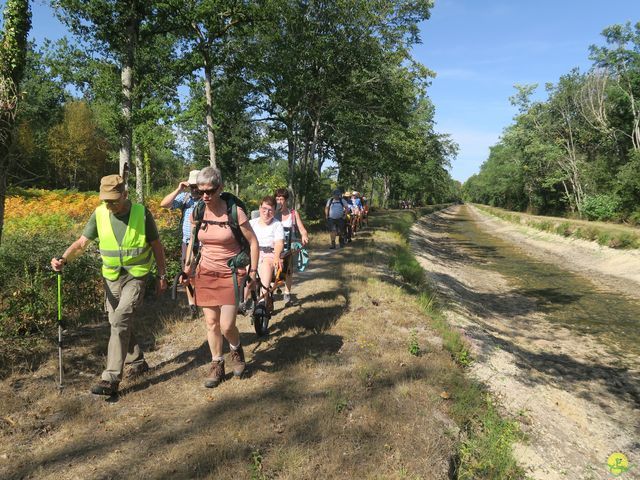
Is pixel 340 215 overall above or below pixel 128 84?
below

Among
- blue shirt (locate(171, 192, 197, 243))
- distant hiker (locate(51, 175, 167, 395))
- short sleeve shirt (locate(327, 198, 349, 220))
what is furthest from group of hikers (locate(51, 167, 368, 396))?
short sleeve shirt (locate(327, 198, 349, 220))

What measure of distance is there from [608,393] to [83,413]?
8.68 metres

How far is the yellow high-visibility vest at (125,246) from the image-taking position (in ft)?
13.8

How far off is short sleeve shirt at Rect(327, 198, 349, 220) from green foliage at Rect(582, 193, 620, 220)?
2744 centimetres

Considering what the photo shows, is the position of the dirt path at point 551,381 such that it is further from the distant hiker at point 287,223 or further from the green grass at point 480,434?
the distant hiker at point 287,223

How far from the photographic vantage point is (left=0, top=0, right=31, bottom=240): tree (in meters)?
4.82

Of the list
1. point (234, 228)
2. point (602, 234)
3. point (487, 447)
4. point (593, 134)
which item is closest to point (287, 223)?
point (234, 228)

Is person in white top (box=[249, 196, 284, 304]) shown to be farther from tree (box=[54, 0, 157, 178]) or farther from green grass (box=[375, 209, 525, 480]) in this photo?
tree (box=[54, 0, 157, 178])

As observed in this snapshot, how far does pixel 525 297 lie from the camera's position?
1495cm

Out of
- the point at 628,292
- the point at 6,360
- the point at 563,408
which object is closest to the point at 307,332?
the point at 6,360

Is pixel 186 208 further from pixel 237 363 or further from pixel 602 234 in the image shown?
pixel 602 234

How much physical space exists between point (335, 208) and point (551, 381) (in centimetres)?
853

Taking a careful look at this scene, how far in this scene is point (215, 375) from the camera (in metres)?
4.62

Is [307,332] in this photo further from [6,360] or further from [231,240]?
[6,360]
